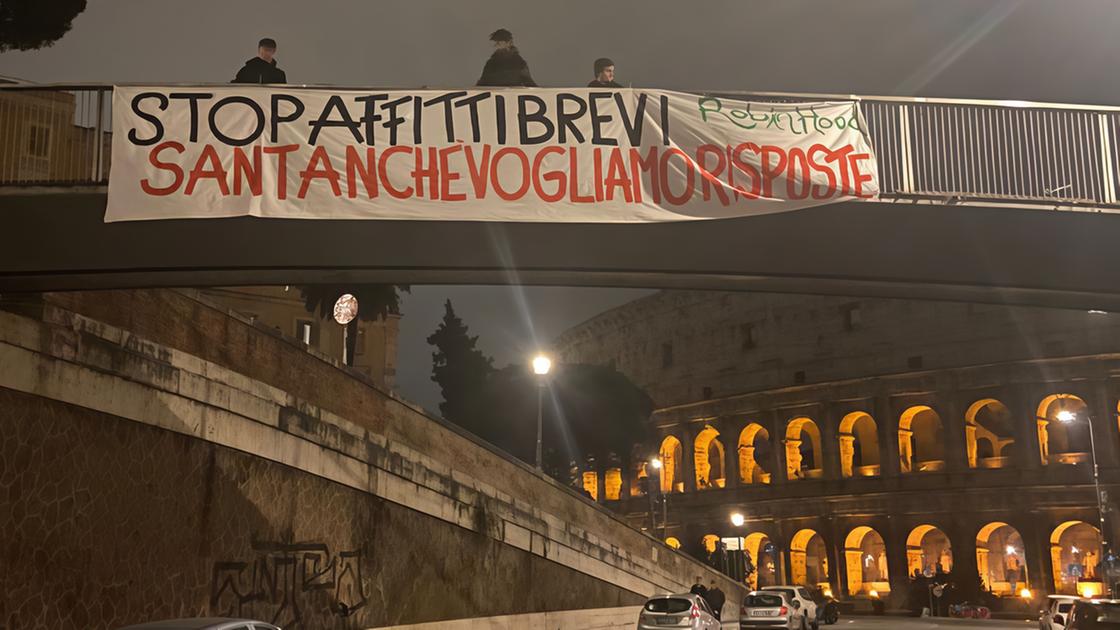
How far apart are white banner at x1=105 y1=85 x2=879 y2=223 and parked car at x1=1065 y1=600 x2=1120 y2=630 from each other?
11.1 m

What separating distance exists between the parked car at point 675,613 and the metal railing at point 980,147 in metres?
12.0

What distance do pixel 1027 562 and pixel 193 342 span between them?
158 ft

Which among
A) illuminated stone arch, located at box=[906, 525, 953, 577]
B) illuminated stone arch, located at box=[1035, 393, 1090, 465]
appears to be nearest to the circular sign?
illuminated stone arch, located at box=[1035, 393, 1090, 465]

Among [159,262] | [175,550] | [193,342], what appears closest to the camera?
[159,262]

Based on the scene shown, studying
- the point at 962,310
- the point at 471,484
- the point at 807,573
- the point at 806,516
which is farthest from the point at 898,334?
the point at 471,484

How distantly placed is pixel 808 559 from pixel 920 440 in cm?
976

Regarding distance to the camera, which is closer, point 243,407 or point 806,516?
point 243,407

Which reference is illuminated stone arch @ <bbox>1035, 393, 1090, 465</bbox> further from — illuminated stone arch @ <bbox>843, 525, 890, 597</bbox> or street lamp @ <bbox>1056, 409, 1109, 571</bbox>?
illuminated stone arch @ <bbox>843, 525, 890, 597</bbox>

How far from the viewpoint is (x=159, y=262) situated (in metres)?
13.7

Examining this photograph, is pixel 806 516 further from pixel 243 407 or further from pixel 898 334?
pixel 243 407

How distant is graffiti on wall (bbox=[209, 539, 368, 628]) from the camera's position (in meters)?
15.6

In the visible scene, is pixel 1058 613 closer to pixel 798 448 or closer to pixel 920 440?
pixel 798 448

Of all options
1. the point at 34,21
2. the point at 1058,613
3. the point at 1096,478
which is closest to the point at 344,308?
the point at 34,21

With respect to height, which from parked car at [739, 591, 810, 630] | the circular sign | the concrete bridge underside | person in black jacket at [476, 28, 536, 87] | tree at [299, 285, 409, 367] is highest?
tree at [299, 285, 409, 367]
